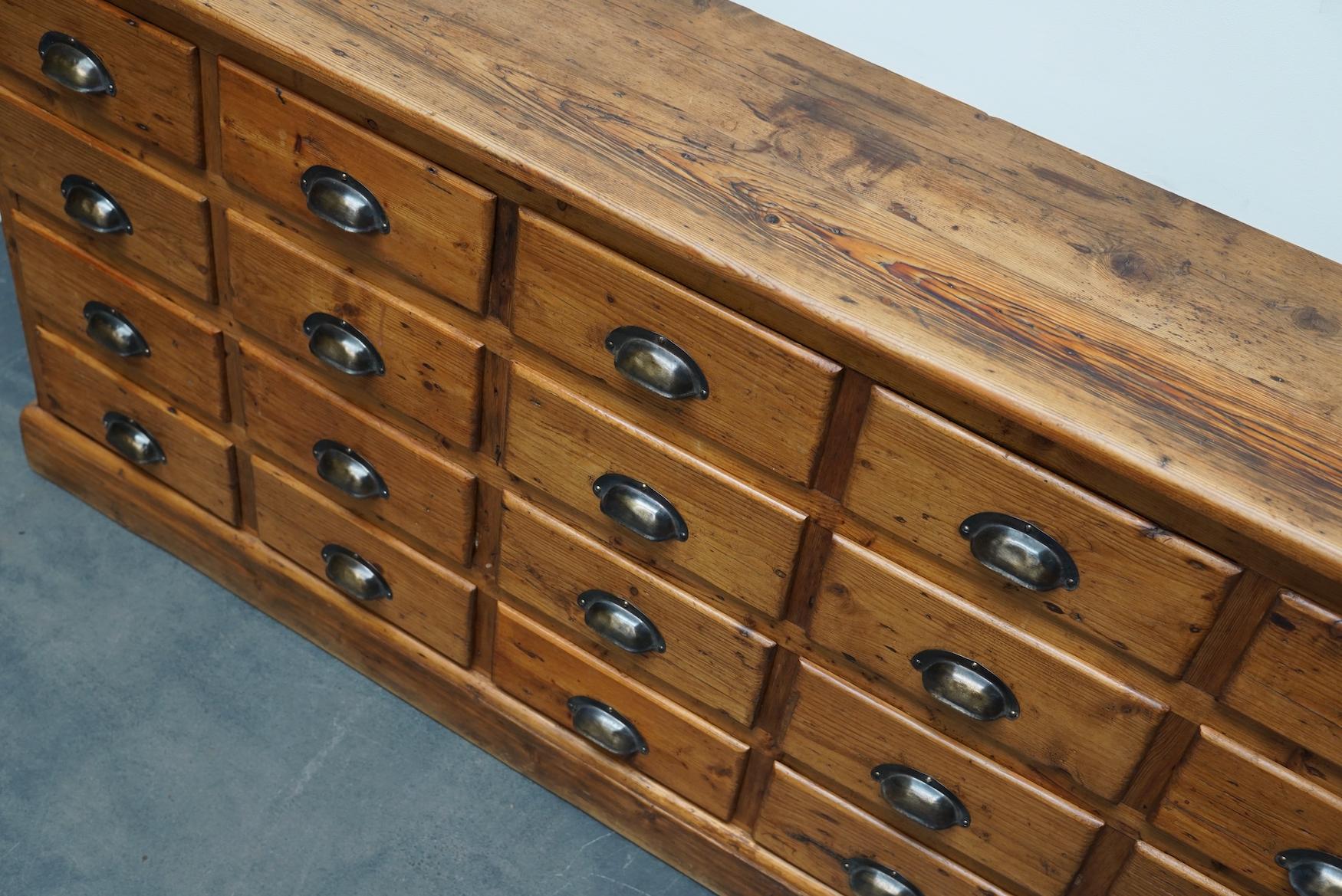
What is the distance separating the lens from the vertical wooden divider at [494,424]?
4.65ft

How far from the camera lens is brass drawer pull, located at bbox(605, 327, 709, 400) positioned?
1.36m

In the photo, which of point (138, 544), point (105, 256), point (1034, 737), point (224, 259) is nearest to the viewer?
point (1034, 737)

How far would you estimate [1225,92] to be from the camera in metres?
→ 1.54

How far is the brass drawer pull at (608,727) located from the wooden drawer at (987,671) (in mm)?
390

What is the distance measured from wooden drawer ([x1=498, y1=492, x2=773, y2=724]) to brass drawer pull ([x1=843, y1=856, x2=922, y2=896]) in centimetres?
23

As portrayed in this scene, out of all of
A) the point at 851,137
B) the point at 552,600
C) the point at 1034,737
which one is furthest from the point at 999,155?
the point at 552,600

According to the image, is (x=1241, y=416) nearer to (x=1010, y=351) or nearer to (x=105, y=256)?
(x=1010, y=351)

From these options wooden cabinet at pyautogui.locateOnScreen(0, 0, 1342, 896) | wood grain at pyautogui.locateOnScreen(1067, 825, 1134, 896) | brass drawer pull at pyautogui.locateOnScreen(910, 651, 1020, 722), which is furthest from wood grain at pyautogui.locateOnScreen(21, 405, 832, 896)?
brass drawer pull at pyautogui.locateOnScreen(910, 651, 1020, 722)

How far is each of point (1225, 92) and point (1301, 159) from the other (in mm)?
112

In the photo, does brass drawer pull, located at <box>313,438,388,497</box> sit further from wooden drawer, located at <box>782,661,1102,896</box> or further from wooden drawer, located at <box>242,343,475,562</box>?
wooden drawer, located at <box>782,661,1102,896</box>

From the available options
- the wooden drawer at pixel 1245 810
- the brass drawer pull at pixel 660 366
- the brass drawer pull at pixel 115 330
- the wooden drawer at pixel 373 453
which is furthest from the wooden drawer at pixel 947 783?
the brass drawer pull at pixel 115 330

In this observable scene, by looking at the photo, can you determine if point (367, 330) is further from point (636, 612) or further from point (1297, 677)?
point (1297, 677)

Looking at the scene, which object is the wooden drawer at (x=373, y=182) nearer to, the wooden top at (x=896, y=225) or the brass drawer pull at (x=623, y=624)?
the wooden top at (x=896, y=225)

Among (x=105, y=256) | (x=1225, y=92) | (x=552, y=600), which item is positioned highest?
(x=1225, y=92)
